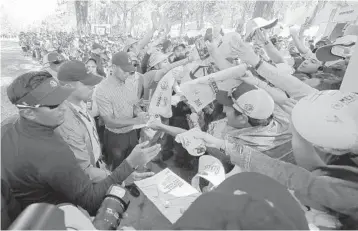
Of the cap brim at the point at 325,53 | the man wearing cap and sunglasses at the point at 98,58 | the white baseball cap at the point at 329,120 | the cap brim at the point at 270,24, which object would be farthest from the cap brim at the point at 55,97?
the man wearing cap and sunglasses at the point at 98,58

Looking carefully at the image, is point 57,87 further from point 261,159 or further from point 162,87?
point 162,87

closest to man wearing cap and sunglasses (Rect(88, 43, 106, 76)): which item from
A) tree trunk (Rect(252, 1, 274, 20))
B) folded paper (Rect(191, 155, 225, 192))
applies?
folded paper (Rect(191, 155, 225, 192))

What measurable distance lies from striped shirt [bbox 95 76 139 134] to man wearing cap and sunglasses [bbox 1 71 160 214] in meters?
1.43

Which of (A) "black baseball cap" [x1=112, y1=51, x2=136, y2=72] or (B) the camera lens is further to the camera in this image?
(A) "black baseball cap" [x1=112, y1=51, x2=136, y2=72]

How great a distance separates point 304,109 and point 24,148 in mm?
1470

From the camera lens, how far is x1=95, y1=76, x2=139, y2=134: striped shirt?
10.5ft

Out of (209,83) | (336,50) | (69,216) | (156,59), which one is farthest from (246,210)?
(156,59)

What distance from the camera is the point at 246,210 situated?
0.70 meters

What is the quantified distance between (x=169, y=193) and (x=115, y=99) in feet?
6.17

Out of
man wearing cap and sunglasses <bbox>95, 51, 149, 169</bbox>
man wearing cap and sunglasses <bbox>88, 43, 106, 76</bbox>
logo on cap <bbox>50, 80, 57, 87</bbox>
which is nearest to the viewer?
logo on cap <bbox>50, 80, 57, 87</bbox>

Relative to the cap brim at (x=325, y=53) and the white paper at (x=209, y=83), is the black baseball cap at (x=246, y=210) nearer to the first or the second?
the white paper at (x=209, y=83)

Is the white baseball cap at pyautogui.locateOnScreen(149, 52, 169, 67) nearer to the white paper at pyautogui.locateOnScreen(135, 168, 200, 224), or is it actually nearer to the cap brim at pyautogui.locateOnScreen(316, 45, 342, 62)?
the cap brim at pyautogui.locateOnScreen(316, 45, 342, 62)

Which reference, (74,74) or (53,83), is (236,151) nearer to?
(53,83)

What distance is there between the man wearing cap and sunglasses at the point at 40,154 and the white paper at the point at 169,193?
260 mm
